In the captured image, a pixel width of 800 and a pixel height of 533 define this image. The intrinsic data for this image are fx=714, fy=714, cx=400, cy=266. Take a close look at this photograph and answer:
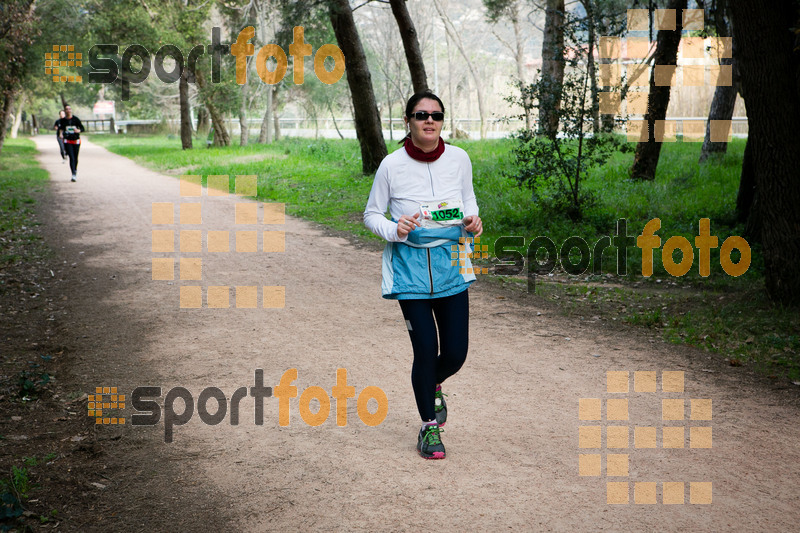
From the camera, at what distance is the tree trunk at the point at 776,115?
728 centimetres

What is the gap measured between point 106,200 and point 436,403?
14.8 meters

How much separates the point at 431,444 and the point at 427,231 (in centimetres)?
131

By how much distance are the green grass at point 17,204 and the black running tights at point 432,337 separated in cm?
820

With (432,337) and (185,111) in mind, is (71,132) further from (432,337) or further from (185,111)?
(432,337)

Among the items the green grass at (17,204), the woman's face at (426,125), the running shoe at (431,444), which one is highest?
the woman's face at (426,125)

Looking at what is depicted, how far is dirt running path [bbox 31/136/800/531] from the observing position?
12.4ft

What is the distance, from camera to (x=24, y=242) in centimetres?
1202

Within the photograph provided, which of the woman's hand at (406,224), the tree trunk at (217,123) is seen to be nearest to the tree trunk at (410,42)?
the woman's hand at (406,224)

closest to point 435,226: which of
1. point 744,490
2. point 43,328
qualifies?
point 744,490

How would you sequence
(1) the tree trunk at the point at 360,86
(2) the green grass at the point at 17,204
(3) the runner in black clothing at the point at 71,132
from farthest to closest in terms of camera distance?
1. (3) the runner in black clothing at the point at 71,132
2. (1) the tree trunk at the point at 360,86
3. (2) the green grass at the point at 17,204

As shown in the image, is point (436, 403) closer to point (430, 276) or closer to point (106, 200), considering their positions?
point (430, 276)

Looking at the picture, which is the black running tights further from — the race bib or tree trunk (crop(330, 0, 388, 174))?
tree trunk (crop(330, 0, 388, 174))

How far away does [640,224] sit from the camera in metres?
11.9

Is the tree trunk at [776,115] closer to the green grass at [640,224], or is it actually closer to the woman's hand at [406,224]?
the green grass at [640,224]
